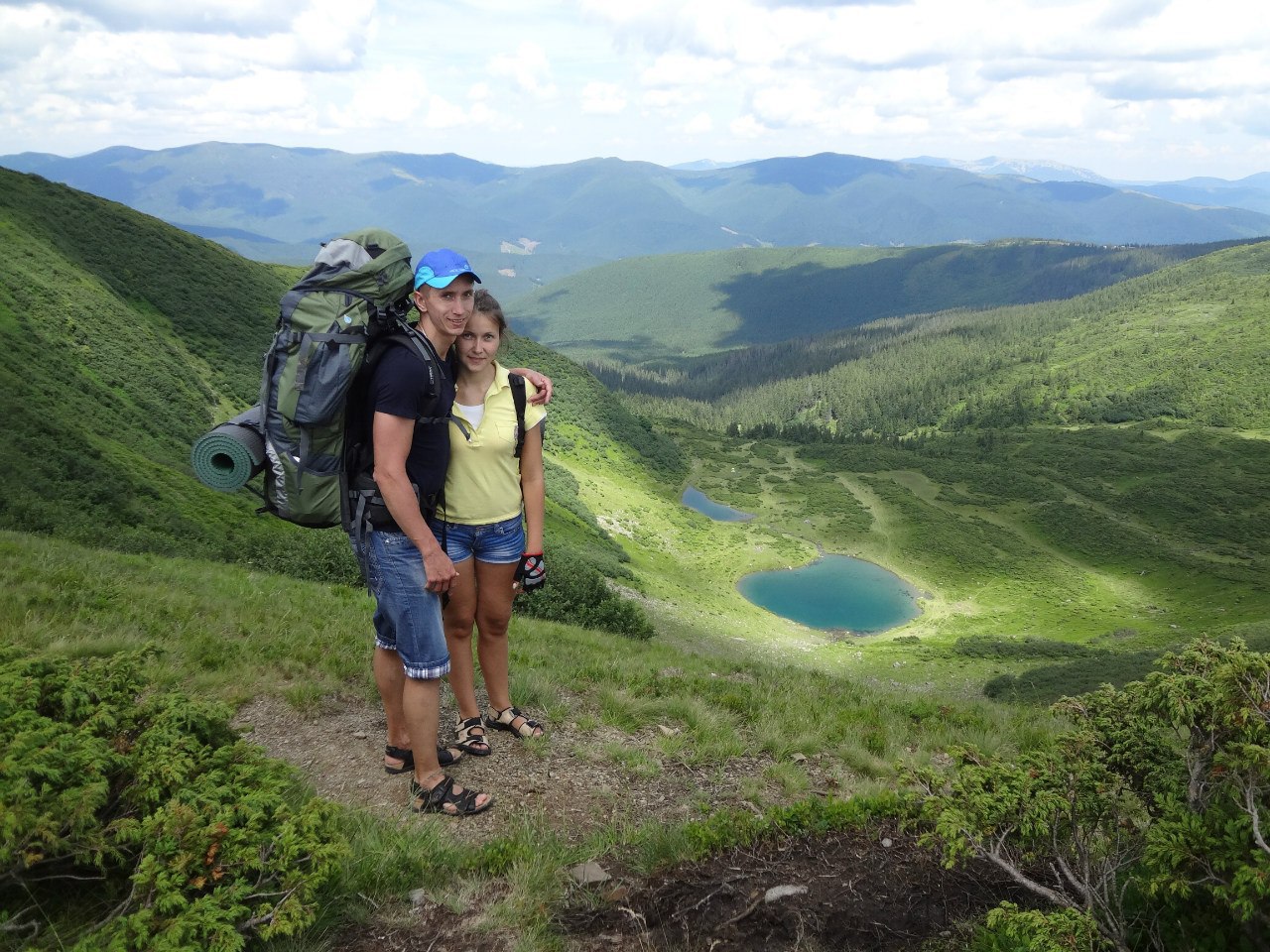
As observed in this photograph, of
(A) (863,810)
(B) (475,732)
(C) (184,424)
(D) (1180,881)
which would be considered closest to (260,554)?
(B) (475,732)

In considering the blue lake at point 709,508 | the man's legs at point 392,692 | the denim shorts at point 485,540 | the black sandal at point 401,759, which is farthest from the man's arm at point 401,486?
the blue lake at point 709,508

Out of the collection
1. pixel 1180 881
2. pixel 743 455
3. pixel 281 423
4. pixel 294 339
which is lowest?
pixel 743 455

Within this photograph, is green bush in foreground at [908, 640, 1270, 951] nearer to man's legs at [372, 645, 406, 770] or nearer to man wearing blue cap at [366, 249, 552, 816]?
man wearing blue cap at [366, 249, 552, 816]

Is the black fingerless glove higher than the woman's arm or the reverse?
the reverse

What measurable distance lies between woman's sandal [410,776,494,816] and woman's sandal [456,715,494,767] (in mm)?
633

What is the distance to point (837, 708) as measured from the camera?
8672mm

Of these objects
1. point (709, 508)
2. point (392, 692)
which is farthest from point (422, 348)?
point (709, 508)

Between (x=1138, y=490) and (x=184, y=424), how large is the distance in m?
116

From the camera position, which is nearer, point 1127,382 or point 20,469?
point 20,469

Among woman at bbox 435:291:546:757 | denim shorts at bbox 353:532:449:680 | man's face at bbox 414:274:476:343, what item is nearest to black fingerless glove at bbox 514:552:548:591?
woman at bbox 435:291:546:757

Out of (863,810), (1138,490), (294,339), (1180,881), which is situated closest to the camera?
(1180,881)

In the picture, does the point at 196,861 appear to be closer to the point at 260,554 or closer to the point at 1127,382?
the point at 260,554

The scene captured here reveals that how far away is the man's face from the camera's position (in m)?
4.50

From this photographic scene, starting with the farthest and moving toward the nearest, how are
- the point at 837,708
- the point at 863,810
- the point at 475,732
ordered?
1. the point at 837,708
2. the point at 475,732
3. the point at 863,810
